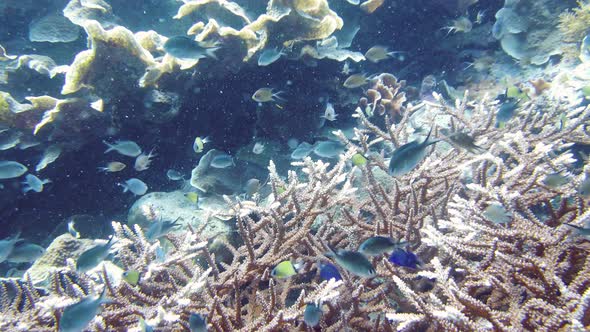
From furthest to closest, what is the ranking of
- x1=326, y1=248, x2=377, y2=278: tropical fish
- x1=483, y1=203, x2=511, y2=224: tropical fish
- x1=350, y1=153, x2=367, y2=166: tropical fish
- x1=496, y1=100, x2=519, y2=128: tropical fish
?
x1=496, y1=100, x2=519, y2=128: tropical fish → x1=350, y1=153, x2=367, y2=166: tropical fish → x1=483, y1=203, x2=511, y2=224: tropical fish → x1=326, y1=248, x2=377, y2=278: tropical fish

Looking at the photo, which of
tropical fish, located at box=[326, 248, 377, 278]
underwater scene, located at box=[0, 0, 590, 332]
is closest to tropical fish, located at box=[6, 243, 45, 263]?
underwater scene, located at box=[0, 0, 590, 332]

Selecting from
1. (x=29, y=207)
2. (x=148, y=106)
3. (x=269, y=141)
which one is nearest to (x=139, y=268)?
(x=148, y=106)

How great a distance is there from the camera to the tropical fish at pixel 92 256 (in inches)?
101

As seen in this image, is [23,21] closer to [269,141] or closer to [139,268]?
[269,141]

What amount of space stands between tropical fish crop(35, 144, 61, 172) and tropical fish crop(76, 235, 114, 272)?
8.42 feet

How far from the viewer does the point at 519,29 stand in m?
6.20

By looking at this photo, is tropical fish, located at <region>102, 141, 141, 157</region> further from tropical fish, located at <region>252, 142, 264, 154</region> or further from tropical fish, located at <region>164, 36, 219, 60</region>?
tropical fish, located at <region>252, 142, 264, 154</region>

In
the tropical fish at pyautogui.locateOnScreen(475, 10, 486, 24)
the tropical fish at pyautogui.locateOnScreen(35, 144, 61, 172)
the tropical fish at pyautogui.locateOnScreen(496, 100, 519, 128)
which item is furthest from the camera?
the tropical fish at pyautogui.locateOnScreen(475, 10, 486, 24)

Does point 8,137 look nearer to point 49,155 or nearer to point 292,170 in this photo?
point 49,155

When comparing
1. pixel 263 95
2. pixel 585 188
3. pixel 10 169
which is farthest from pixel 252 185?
pixel 10 169

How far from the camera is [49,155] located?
450cm

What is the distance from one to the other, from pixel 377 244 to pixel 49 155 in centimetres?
462

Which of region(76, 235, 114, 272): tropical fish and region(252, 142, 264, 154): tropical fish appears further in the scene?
region(252, 142, 264, 154): tropical fish

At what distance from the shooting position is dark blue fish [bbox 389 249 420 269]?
7.60 ft
